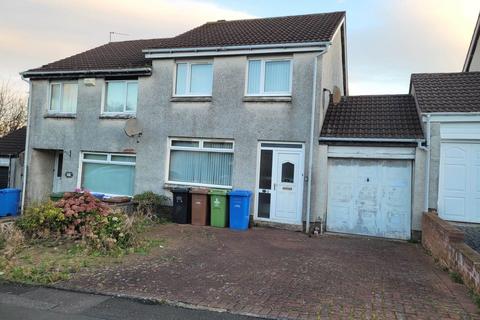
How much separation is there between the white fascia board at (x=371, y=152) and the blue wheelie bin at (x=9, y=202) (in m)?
11.4

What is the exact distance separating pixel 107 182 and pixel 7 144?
6667 millimetres

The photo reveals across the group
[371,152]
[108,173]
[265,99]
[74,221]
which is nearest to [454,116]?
[371,152]

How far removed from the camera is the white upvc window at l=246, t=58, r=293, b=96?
39.0 feet

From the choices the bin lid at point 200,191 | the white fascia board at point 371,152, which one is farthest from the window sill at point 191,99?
the white fascia board at point 371,152

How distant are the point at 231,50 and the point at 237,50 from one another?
0.19m

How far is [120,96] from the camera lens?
14.2 metres

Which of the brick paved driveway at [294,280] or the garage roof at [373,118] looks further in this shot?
the garage roof at [373,118]

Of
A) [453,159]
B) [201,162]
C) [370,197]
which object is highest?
[453,159]

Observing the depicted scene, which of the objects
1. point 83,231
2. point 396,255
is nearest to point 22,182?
point 83,231

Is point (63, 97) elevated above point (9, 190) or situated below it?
above

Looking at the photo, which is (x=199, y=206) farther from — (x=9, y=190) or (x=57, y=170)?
(x=9, y=190)

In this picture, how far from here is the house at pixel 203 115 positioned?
457 inches

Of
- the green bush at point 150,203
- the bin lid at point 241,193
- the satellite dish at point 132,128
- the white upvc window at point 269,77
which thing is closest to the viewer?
the bin lid at point 241,193

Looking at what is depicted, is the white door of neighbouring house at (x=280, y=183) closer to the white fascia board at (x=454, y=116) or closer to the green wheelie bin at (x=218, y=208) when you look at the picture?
the green wheelie bin at (x=218, y=208)
